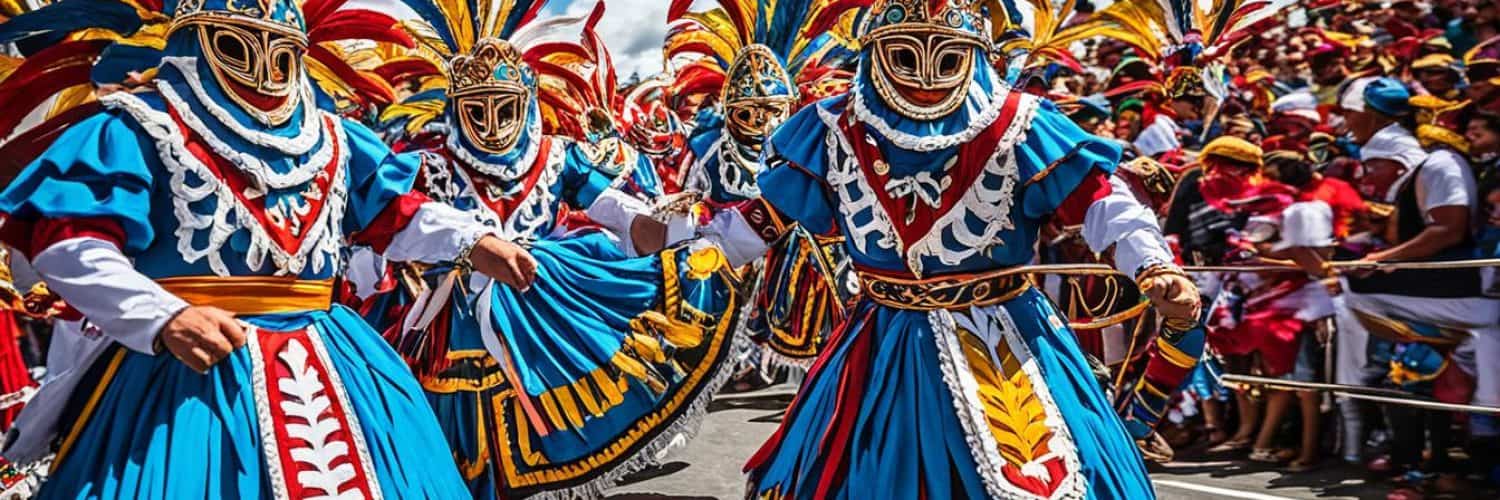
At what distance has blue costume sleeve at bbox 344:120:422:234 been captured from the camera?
3141mm

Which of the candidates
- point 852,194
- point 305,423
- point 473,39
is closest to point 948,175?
point 852,194

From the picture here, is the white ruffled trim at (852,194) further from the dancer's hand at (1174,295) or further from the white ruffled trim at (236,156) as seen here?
the white ruffled trim at (236,156)

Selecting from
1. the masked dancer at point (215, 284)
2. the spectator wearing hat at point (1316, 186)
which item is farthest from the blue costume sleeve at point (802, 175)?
the spectator wearing hat at point (1316, 186)

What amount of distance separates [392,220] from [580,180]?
1.84 m

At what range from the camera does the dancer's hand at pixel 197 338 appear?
245cm

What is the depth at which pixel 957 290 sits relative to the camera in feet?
10.1

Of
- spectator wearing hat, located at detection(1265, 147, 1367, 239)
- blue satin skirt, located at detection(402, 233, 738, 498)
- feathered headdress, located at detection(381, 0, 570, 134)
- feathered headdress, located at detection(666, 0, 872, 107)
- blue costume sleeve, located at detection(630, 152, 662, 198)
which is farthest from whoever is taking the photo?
feathered headdress, located at detection(666, 0, 872, 107)

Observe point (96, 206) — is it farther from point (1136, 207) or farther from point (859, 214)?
point (1136, 207)

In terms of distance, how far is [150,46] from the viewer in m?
3.07

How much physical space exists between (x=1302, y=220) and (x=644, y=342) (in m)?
3.12

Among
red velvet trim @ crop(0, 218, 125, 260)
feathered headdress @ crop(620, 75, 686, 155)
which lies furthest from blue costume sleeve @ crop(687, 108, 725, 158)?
red velvet trim @ crop(0, 218, 125, 260)

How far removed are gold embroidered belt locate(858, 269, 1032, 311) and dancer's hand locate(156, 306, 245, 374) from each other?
1.58m

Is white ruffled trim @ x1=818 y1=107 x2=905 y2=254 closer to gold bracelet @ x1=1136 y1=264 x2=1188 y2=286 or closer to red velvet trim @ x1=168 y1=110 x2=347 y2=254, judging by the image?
gold bracelet @ x1=1136 y1=264 x2=1188 y2=286

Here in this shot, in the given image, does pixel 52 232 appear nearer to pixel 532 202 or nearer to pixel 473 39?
pixel 532 202
